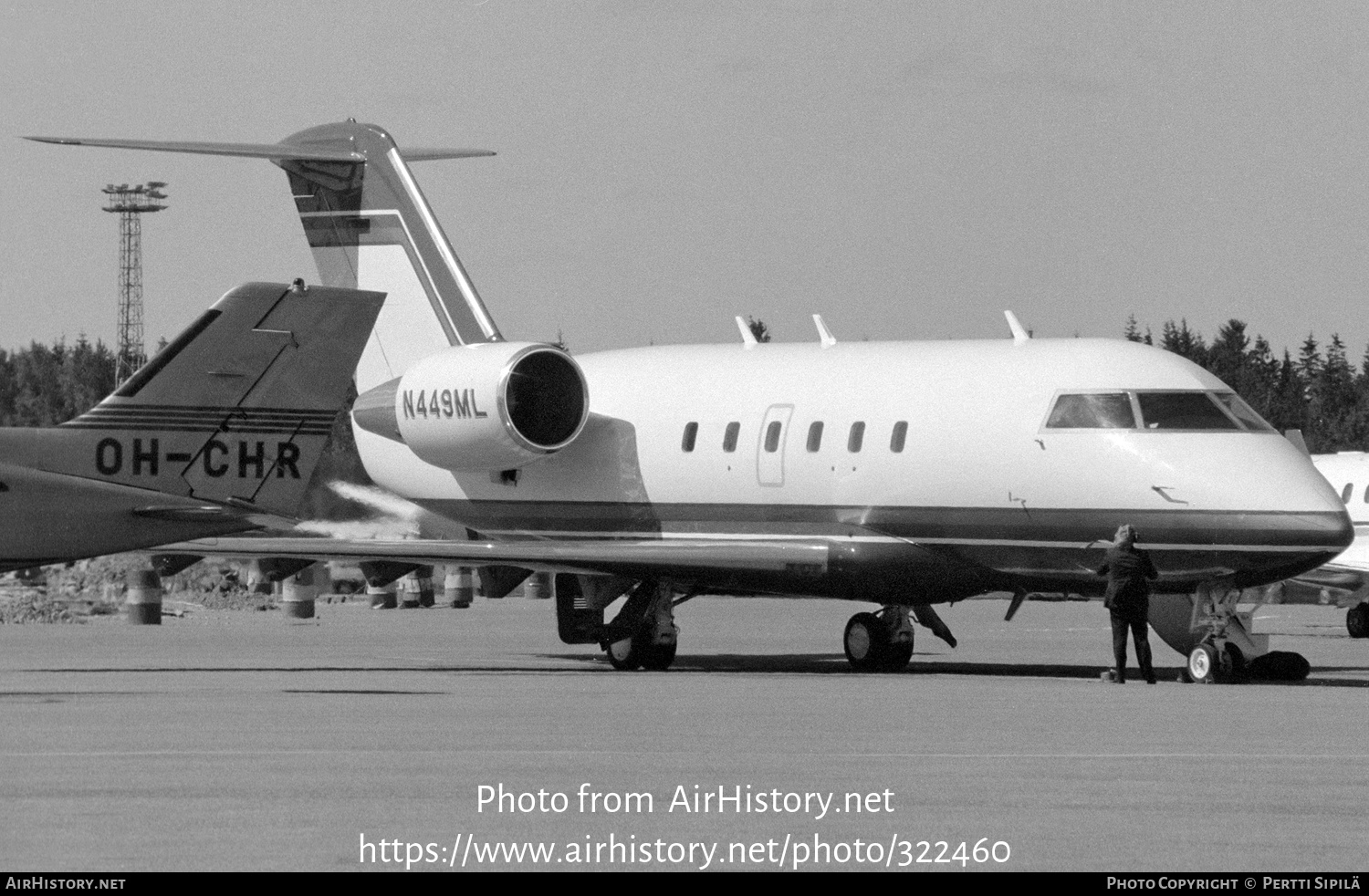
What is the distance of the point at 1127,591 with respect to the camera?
22844 mm

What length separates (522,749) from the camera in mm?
15656

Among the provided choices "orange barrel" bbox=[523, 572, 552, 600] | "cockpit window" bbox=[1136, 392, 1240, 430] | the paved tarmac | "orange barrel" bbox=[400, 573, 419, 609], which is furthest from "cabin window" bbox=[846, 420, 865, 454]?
"orange barrel" bbox=[523, 572, 552, 600]

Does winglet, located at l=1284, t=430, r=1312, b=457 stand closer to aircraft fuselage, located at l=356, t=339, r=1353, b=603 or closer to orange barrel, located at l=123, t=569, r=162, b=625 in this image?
aircraft fuselage, located at l=356, t=339, r=1353, b=603

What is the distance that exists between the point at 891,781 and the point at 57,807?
4.62 meters

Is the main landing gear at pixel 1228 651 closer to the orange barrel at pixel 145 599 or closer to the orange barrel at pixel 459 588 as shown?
the orange barrel at pixel 145 599

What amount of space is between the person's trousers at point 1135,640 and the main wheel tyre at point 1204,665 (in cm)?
45

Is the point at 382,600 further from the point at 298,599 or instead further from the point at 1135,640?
the point at 1135,640

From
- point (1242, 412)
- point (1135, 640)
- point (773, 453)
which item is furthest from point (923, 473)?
point (1242, 412)

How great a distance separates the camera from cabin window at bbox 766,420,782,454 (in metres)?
26.5

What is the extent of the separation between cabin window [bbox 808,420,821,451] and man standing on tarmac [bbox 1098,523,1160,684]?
13.1ft

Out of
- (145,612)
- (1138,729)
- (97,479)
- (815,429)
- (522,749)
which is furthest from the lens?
(145,612)

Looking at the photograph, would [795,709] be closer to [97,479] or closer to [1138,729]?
[1138,729]

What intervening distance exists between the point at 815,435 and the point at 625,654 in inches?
123
